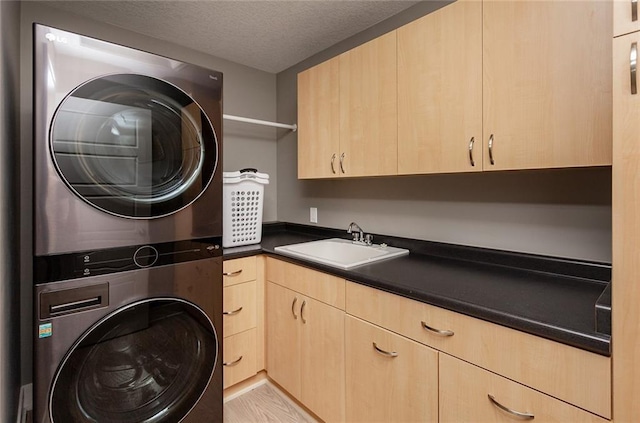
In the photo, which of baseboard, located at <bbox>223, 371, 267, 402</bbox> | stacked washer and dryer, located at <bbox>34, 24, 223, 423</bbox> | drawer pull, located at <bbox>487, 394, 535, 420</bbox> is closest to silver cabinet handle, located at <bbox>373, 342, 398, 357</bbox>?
Result: drawer pull, located at <bbox>487, 394, 535, 420</bbox>

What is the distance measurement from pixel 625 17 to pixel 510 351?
0.92 m

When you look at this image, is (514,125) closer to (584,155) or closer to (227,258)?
(584,155)

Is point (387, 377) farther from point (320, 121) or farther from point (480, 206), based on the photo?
point (320, 121)

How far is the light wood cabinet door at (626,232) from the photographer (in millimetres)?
725

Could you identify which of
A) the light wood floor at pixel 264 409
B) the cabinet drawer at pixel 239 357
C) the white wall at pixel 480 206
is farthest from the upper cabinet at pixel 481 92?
the light wood floor at pixel 264 409

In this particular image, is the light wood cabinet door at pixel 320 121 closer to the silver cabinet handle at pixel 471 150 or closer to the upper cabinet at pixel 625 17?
the silver cabinet handle at pixel 471 150

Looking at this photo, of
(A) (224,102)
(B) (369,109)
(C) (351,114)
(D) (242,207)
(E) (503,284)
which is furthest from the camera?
(A) (224,102)

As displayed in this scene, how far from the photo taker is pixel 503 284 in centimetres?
124

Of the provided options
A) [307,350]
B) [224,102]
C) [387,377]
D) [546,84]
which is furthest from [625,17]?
[224,102]

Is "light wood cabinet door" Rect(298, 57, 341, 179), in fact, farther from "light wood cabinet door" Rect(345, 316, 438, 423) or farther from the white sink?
"light wood cabinet door" Rect(345, 316, 438, 423)

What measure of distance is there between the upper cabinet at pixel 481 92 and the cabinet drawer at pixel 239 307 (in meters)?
0.93

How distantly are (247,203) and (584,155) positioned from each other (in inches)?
69.3

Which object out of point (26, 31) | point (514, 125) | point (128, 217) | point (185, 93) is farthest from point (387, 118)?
point (26, 31)

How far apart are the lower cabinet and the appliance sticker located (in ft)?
3.43
